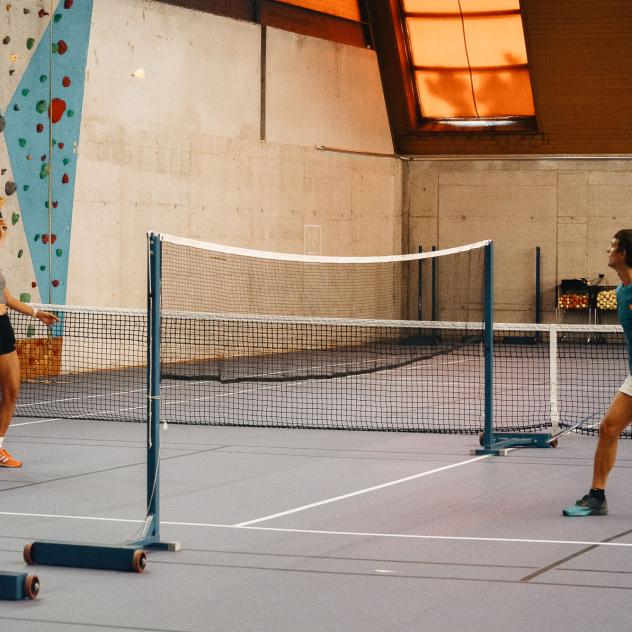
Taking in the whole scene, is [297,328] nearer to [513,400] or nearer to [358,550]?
[513,400]

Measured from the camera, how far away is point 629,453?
443 inches

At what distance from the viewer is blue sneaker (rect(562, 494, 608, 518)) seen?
813 cm

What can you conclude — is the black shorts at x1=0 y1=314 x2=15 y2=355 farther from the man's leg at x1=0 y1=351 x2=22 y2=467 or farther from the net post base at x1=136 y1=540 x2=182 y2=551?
the net post base at x1=136 y1=540 x2=182 y2=551

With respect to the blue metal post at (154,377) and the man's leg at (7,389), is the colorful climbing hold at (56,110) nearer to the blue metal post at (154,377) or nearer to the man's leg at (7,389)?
the man's leg at (7,389)

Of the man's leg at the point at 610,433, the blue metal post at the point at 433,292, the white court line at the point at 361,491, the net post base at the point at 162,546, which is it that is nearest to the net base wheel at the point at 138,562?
the net post base at the point at 162,546

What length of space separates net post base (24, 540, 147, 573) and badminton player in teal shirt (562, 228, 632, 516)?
2950 mm

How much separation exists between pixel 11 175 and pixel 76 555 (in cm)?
1140

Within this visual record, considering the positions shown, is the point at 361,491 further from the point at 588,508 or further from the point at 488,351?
the point at 488,351

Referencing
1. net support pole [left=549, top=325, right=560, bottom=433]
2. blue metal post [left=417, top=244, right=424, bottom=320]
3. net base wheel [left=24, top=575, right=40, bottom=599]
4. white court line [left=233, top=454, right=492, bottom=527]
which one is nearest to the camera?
net base wheel [left=24, top=575, right=40, bottom=599]

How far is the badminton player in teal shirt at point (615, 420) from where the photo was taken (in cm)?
812

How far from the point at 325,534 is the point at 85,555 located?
1.53 metres

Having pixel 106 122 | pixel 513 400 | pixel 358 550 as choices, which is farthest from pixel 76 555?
pixel 106 122

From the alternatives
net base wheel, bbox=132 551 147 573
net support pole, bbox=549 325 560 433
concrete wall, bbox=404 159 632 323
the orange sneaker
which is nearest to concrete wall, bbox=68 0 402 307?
concrete wall, bbox=404 159 632 323

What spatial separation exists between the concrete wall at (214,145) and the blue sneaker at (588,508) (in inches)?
456
